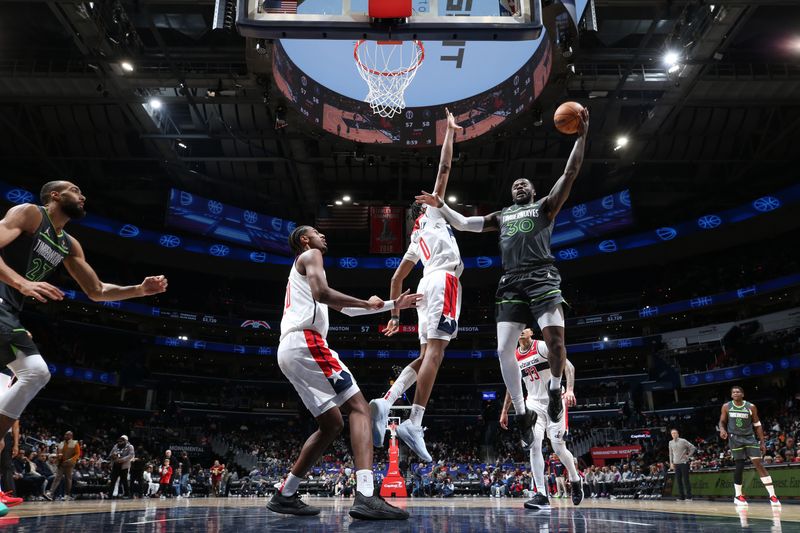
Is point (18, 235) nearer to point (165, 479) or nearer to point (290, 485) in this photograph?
point (290, 485)

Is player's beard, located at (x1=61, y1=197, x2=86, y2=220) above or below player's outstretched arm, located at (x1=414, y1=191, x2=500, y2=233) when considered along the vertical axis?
below

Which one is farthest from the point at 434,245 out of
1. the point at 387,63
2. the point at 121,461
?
the point at 121,461

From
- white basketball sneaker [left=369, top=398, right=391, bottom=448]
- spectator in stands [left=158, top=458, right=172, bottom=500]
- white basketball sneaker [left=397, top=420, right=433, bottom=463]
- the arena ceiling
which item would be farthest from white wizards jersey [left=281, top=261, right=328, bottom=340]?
spectator in stands [left=158, top=458, right=172, bottom=500]

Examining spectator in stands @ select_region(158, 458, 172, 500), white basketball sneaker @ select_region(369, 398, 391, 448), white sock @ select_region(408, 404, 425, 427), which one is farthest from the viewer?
spectator in stands @ select_region(158, 458, 172, 500)

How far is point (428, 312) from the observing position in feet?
17.5

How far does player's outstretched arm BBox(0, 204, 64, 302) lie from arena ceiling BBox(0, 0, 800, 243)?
37.8 ft

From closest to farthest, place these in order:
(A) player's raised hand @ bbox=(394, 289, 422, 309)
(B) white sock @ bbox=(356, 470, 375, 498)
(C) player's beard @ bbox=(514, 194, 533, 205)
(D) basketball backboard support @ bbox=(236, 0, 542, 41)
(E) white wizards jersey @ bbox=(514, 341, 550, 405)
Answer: (B) white sock @ bbox=(356, 470, 375, 498) < (A) player's raised hand @ bbox=(394, 289, 422, 309) < (C) player's beard @ bbox=(514, 194, 533, 205) < (D) basketball backboard support @ bbox=(236, 0, 542, 41) < (E) white wizards jersey @ bbox=(514, 341, 550, 405)

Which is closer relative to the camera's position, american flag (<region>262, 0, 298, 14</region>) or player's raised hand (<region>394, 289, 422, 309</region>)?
player's raised hand (<region>394, 289, 422, 309</region>)

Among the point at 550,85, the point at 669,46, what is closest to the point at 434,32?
the point at 550,85

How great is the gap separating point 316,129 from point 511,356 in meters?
15.1

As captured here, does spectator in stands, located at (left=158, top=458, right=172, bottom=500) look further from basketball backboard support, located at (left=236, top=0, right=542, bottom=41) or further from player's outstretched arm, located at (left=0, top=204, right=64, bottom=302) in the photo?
player's outstretched arm, located at (left=0, top=204, right=64, bottom=302)

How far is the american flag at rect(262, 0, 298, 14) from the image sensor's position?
632 cm

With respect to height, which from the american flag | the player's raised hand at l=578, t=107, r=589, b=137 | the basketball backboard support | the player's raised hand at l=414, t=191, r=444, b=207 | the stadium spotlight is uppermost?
the stadium spotlight

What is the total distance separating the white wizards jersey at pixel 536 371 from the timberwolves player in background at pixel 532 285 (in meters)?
2.40
